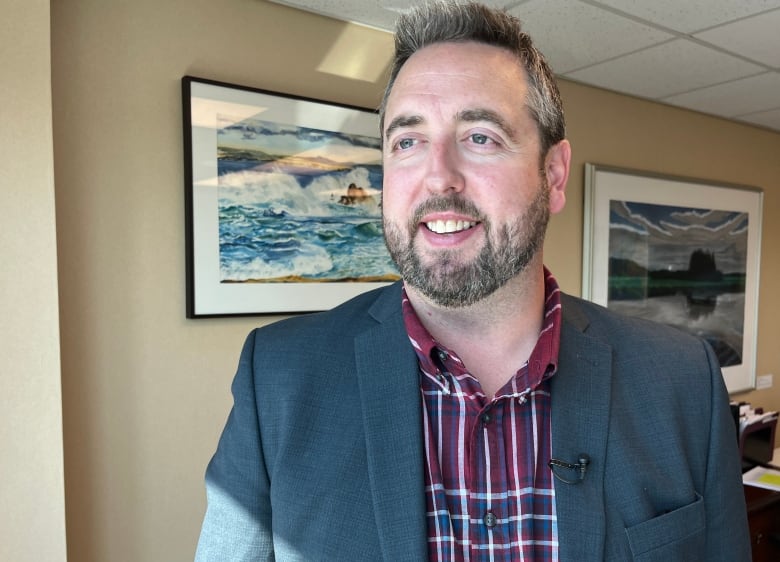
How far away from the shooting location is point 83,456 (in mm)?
1884

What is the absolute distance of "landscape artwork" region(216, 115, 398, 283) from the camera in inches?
83.2

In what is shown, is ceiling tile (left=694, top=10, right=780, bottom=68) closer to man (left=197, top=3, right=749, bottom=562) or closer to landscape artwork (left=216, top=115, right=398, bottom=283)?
landscape artwork (left=216, top=115, right=398, bottom=283)

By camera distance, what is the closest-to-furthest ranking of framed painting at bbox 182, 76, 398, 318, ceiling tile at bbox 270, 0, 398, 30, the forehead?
the forehead < framed painting at bbox 182, 76, 398, 318 < ceiling tile at bbox 270, 0, 398, 30

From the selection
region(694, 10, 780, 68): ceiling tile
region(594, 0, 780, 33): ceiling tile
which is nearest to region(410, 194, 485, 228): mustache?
region(594, 0, 780, 33): ceiling tile

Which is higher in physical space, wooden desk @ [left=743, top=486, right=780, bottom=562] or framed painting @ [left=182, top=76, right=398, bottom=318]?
framed painting @ [left=182, top=76, right=398, bottom=318]

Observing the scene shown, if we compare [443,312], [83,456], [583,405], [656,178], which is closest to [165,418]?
[83,456]

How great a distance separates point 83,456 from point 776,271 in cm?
453

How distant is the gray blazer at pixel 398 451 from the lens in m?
0.91

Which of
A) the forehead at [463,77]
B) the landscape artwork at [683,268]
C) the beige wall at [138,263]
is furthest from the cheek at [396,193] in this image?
the landscape artwork at [683,268]

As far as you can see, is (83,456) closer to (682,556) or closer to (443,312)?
(443,312)

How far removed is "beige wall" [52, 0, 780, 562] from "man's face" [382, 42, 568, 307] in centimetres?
123

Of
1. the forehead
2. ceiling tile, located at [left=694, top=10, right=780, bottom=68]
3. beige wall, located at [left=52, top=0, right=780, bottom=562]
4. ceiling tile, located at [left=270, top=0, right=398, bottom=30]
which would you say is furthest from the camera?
ceiling tile, located at [left=694, top=10, right=780, bottom=68]

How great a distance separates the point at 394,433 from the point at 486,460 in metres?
0.15

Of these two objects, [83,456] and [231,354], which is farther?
[231,354]
